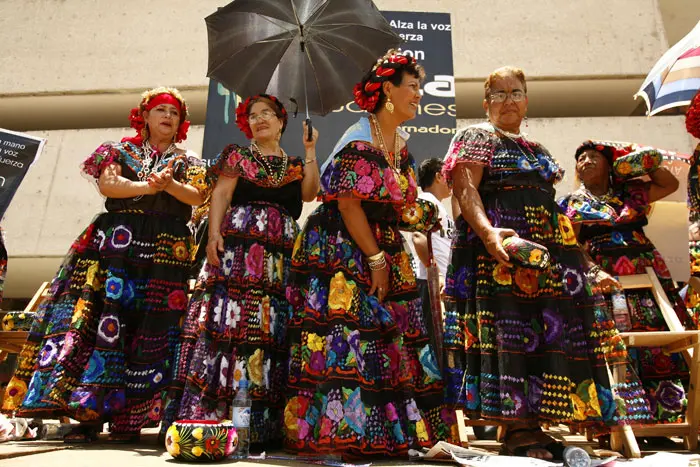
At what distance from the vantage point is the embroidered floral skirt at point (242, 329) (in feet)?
8.61

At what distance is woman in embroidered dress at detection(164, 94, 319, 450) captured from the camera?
2643 millimetres

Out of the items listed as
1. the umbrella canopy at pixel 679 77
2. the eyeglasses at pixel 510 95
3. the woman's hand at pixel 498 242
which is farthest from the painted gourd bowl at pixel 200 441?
the umbrella canopy at pixel 679 77

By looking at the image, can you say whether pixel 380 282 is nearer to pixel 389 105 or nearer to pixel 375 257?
pixel 375 257

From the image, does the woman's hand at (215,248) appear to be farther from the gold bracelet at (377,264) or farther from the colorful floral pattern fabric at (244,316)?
the gold bracelet at (377,264)

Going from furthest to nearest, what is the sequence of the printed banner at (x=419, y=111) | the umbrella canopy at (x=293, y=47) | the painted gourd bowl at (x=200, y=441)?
1. the printed banner at (x=419, y=111)
2. the umbrella canopy at (x=293, y=47)
3. the painted gourd bowl at (x=200, y=441)

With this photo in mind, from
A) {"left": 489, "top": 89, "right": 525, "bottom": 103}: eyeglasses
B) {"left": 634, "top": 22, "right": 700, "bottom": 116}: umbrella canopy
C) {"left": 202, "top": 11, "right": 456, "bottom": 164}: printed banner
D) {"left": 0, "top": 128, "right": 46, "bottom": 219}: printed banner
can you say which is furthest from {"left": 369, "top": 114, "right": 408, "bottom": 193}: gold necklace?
{"left": 0, "top": 128, "right": 46, "bottom": 219}: printed banner

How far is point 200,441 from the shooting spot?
6.94ft

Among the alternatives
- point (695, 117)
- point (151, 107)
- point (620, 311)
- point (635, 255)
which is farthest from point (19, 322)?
point (695, 117)

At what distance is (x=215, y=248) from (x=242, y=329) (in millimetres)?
429

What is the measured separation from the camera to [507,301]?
2.31 meters

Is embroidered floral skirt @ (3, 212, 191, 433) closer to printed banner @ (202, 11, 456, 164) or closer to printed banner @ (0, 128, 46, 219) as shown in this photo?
printed banner @ (0, 128, 46, 219)

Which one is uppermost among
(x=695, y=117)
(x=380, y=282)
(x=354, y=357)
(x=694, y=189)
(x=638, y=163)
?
(x=695, y=117)

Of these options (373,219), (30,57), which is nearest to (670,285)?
(373,219)

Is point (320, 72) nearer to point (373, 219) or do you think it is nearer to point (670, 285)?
point (373, 219)
